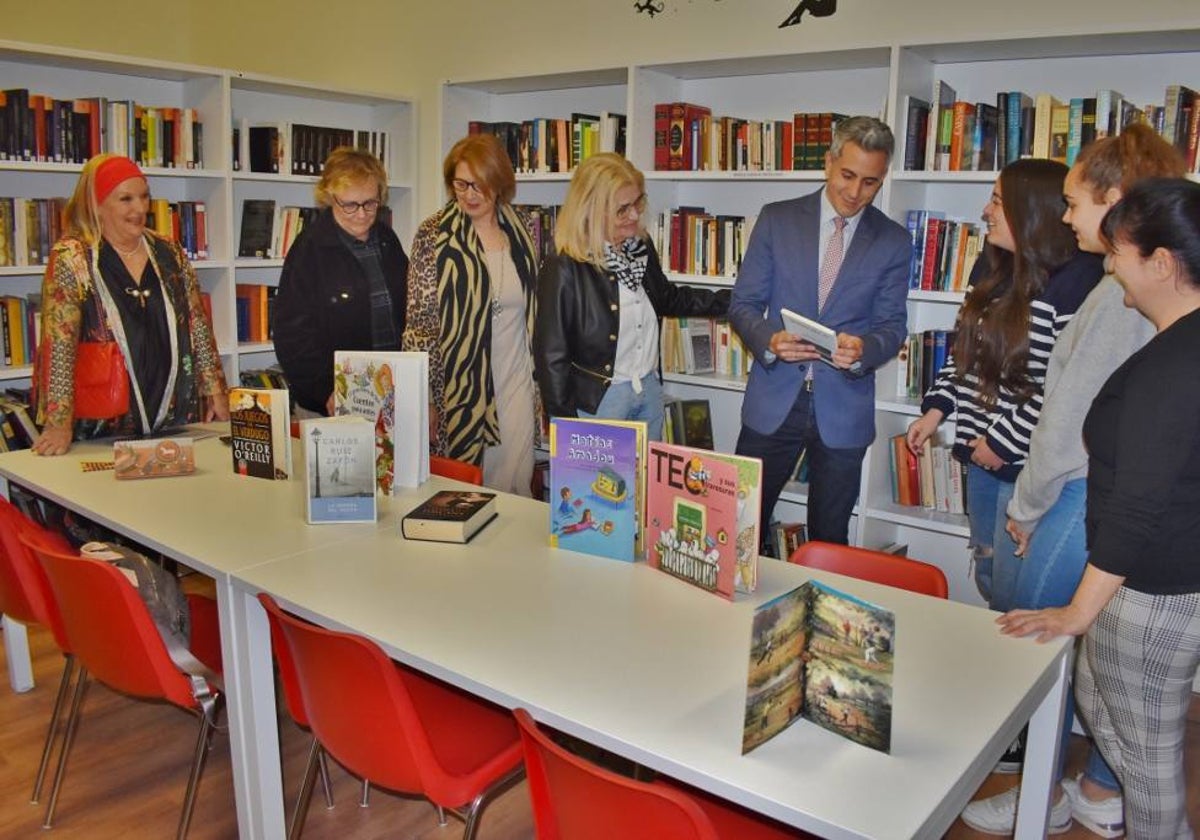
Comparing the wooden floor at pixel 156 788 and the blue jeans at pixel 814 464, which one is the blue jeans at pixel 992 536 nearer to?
the blue jeans at pixel 814 464

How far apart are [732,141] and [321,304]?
1663 millimetres

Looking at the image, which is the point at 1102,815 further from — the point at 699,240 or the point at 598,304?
the point at 699,240

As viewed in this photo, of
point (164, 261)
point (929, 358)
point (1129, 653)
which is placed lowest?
point (1129, 653)

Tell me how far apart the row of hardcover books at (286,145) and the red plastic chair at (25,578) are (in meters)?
2.52

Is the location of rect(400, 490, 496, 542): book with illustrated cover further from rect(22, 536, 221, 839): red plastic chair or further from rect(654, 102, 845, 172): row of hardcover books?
rect(654, 102, 845, 172): row of hardcover books

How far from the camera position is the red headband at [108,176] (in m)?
2.87

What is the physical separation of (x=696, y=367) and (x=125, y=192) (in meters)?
2.15

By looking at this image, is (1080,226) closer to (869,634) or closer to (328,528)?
(869,634)

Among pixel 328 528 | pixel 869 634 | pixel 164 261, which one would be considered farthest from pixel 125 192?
pixel 869 634

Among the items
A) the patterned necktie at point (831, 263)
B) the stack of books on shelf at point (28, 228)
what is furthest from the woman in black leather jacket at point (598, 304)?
the stack of books on shelf at point (28, 228)

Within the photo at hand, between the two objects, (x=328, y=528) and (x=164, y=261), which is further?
(x=164, y=261)

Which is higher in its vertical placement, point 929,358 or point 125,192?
point 125,192

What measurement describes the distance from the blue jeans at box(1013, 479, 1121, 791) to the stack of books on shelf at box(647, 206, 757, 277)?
1.95 metres

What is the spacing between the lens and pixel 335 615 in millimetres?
1811
